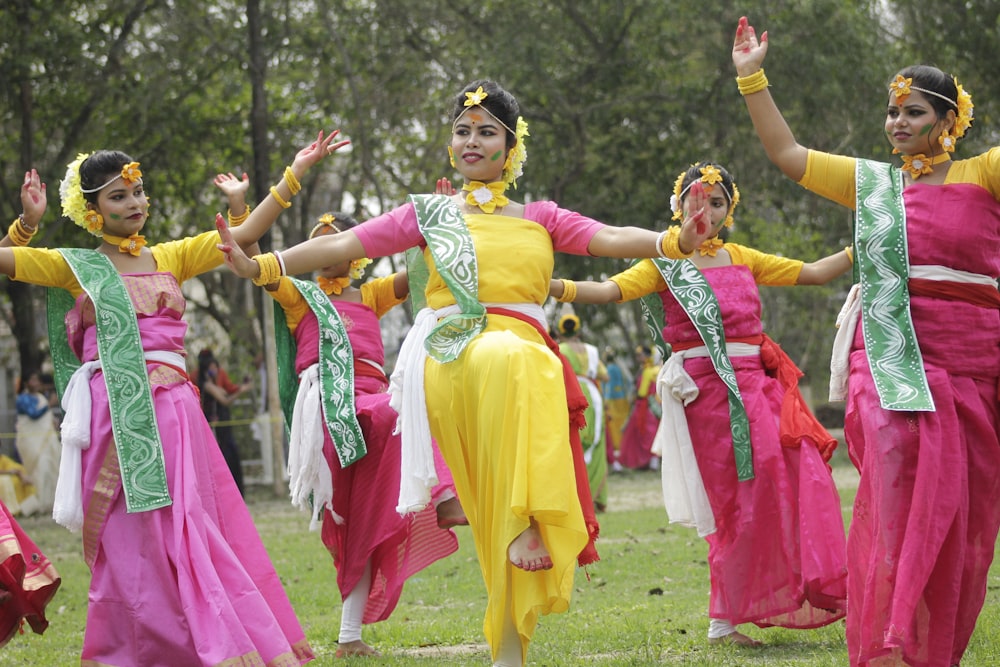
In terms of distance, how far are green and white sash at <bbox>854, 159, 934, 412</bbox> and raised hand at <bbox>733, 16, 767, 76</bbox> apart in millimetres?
618

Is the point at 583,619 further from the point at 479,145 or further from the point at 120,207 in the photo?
the point at 120,207

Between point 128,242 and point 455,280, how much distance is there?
1704 mm

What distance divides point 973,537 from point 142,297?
3479 mm

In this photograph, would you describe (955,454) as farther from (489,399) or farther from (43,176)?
(43,176)

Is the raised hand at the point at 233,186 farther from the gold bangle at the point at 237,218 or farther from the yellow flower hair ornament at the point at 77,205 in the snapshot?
the yellow flower hair ornament at the point at 77,205

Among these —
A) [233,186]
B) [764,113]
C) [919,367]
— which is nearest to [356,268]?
[233,186]

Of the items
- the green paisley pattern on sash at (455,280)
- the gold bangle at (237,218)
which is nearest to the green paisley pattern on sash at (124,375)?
the gold bangle at (237,218)

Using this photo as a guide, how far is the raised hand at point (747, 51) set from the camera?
16.1 feet

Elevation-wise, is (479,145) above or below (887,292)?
above

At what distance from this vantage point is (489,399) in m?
4.86

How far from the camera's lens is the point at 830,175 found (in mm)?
5113

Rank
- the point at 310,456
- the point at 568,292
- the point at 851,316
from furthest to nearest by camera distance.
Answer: the point at 310,456 < the point at 568,292 < the point at 851,316

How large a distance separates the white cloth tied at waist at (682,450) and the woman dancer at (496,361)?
1.71m

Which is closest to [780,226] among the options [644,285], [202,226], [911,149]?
[202,226]
